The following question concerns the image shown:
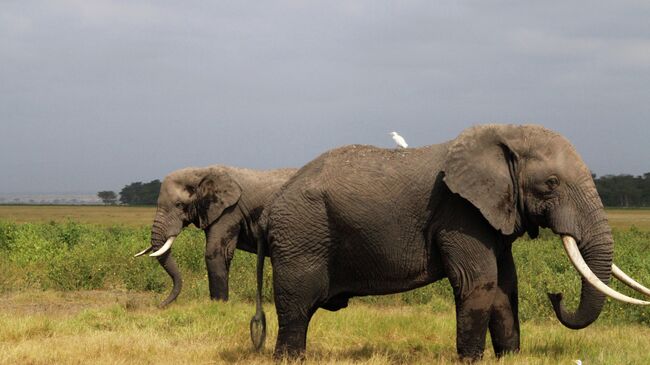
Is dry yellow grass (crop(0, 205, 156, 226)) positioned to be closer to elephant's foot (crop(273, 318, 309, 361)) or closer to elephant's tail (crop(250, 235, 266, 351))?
elephant's tail (crop(250, 235, 266, 351))

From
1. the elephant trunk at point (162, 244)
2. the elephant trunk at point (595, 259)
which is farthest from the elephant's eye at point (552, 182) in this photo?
the elephant trunk at point (162, 244)

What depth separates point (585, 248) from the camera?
6.78 metres

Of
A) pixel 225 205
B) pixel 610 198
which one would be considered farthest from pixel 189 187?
pixel 610 198

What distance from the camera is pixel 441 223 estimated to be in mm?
7090

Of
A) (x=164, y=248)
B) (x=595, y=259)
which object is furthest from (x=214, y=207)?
(x=595, y=259)

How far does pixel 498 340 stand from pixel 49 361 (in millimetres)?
4453

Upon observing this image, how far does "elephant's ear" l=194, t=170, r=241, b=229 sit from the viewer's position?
13.3 m

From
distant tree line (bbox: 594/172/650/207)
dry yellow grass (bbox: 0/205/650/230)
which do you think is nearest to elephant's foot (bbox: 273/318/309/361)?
dry yellow grass (bbox: 0/205/650/230)

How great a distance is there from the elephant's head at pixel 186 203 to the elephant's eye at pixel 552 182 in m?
7.29

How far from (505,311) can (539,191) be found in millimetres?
1424

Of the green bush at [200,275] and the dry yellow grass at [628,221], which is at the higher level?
the green bush at [200,275]

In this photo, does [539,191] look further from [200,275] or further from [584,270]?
[200,275]

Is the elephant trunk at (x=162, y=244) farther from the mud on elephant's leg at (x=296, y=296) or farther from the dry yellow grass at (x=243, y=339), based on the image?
the mud on elephant's leg at (x=296, y=296)

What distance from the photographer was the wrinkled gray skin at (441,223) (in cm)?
684
